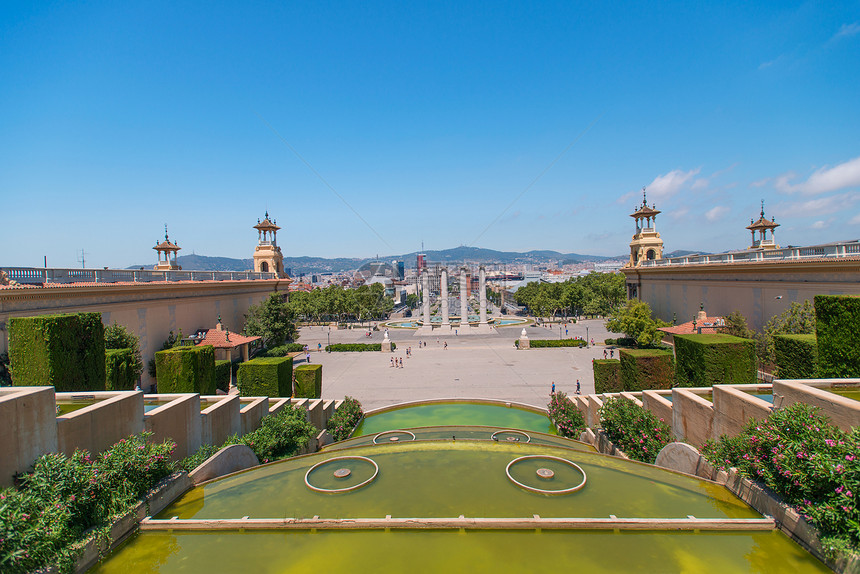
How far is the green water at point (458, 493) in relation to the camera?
294 inches

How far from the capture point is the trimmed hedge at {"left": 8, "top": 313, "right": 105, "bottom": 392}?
37.5ft

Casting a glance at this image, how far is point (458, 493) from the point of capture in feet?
27.0

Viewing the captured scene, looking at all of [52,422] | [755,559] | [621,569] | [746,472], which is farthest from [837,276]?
[52,422]

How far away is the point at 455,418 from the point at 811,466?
14.6 m

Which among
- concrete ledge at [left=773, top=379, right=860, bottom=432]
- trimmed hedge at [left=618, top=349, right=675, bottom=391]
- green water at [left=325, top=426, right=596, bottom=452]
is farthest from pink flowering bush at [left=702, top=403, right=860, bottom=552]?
trimmed hedge at [left=618, top=349, right=675, bottom=391]

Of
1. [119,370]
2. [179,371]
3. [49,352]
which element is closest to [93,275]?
[119,370]

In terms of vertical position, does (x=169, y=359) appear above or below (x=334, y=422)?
above

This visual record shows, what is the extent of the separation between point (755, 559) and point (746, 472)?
176cm

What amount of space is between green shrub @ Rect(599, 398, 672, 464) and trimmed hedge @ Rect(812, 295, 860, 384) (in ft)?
13.4

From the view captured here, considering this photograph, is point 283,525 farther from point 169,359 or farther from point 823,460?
point 169,359

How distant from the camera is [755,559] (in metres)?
5.92

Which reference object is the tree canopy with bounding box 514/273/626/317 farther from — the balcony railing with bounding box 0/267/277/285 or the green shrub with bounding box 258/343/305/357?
the balcony railing with bounding box 0/267/277/285

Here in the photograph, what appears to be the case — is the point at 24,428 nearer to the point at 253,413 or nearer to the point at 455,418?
the point at 253,413

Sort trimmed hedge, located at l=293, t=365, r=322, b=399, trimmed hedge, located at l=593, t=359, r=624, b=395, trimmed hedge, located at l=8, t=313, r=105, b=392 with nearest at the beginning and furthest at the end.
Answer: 1. trimmed hedge, located at l=8, t=313, r=105, b=392
2. trimmed hedge, located at l=293, t=365, r=322, b=399
3. trimmed hedge, located at l=593, t=359, r=624, b=395
